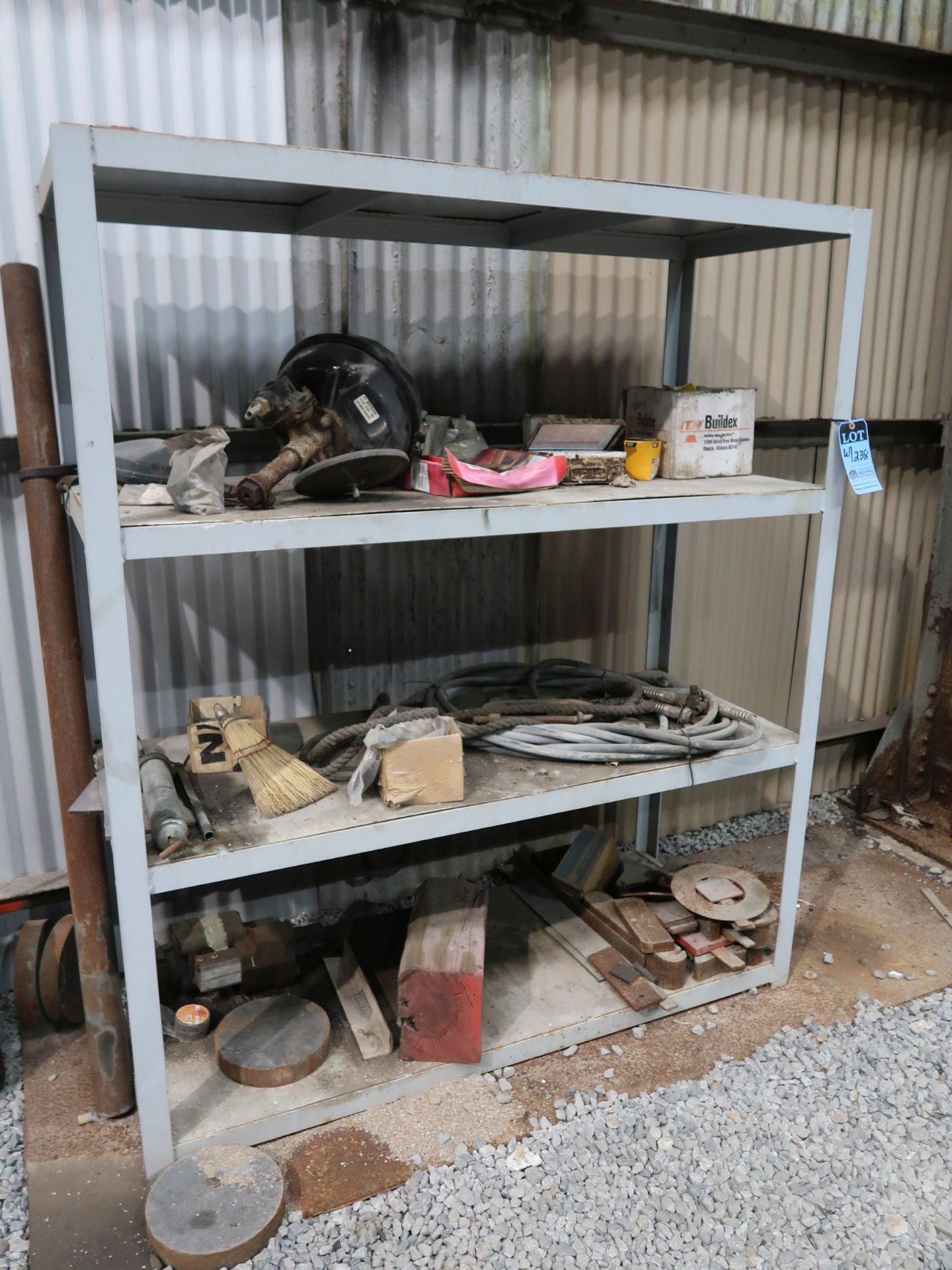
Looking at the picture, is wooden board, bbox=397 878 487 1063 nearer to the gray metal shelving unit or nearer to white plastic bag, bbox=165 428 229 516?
the gray metal shelving unit

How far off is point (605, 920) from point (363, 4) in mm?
2357

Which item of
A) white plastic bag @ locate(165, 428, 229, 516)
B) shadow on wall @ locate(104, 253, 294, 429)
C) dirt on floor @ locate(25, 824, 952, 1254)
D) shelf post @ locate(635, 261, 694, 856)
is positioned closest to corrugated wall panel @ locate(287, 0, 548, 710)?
shadow on wall @ locate(104, 253, 294, 429)

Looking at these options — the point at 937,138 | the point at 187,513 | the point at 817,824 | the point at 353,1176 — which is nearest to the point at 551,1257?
the point at 353,1176

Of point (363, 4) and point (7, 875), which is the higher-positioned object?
point (363, 4)

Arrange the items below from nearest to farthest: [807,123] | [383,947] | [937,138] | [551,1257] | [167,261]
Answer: [551,1257]
[167,261]
[383,947]
[807,123]
[937,138]

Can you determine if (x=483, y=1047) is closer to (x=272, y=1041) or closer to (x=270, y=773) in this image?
(x=272, y=1041)

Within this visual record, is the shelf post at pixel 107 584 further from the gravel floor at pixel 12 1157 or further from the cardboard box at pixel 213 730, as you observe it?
the cardboard box at pixel 213 730

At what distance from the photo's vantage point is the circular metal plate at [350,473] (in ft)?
5.98

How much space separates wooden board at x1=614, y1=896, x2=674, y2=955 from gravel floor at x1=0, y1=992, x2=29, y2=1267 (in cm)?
143

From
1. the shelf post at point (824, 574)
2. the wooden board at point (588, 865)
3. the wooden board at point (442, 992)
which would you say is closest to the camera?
the wooden board at point (442, 992)

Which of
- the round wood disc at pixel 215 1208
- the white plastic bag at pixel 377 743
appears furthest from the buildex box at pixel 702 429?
the round wood disc at pixel 215 1208

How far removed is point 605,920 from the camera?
2549mm

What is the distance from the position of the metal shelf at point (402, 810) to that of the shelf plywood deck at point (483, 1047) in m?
0.46

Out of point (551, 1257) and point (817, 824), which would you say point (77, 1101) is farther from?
point (817, 824)
